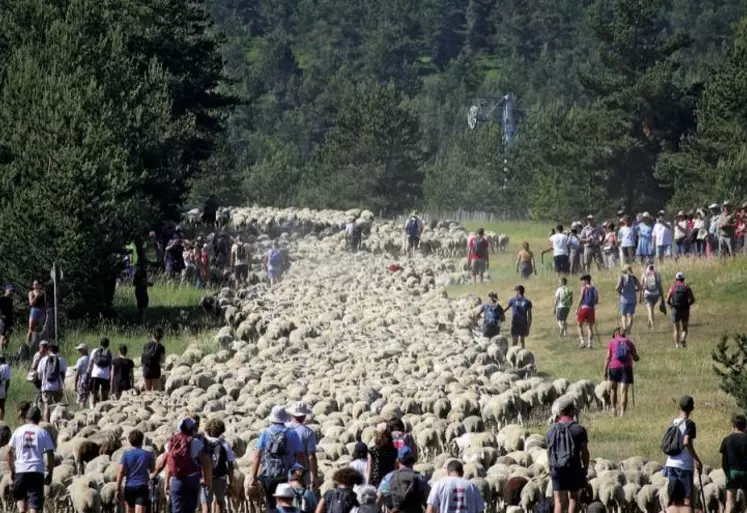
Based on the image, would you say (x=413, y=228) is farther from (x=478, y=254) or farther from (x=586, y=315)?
(x=586, y=315)

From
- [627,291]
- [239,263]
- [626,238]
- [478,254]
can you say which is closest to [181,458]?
[627,291]

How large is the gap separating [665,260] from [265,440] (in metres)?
25.7

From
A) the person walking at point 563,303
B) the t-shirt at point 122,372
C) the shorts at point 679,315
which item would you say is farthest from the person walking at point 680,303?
the t-shirt at point 122,372

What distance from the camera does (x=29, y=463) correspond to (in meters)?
20.4

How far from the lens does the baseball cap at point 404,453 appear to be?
57.7 ft

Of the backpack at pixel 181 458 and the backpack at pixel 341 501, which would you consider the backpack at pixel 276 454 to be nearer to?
the backpack at pixel 181 458

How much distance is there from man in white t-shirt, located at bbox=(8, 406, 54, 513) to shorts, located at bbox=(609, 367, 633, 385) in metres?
11.0

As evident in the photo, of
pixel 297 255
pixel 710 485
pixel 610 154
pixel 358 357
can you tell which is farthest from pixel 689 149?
pixel 710 485

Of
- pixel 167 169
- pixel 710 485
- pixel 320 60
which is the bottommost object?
pixel 710 485

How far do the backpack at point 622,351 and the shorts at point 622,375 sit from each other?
0.15 m

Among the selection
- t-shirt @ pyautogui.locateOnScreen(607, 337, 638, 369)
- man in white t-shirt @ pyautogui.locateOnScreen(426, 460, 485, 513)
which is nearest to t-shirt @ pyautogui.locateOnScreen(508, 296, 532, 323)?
t-shirt @ pyautogui.locateOnScreen(607, 337, 638, 369)

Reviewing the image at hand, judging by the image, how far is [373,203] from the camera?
103 meters

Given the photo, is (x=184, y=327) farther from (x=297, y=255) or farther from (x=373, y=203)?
(x=373, y=203)

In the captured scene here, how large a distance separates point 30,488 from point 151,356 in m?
10.4
